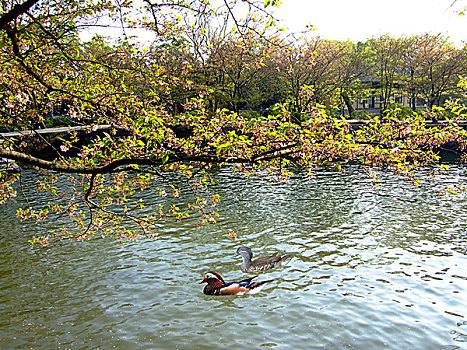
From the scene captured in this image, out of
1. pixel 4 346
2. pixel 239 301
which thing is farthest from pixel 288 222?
pixel 4 346

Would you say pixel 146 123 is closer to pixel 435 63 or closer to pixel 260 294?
pixel 260 294

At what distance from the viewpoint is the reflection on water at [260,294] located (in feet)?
24.2

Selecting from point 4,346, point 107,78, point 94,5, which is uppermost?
point 94,5

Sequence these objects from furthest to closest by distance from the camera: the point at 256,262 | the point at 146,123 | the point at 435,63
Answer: the point at 435,63 < the point at 256,262 < the point at 146,123

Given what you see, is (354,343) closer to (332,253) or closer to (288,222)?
(332,253)

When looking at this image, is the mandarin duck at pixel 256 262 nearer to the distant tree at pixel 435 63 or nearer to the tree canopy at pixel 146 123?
the tree canopy at pixel 146 123

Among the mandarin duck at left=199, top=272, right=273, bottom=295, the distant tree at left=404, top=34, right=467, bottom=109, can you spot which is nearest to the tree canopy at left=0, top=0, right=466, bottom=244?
the mandarin duck at left=199, top=272, right=273, bottom=295

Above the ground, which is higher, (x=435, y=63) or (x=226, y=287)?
(x=435, y=63)

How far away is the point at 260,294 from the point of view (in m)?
9.12

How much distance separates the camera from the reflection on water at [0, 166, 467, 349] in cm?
738

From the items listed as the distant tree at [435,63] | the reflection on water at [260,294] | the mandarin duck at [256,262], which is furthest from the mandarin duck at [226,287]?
the distant tree at [435,63]

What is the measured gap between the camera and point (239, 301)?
8.81 m

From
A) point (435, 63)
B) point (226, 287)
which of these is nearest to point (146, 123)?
point (226, 287)

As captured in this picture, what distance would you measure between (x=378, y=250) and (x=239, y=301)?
5.72 meters
